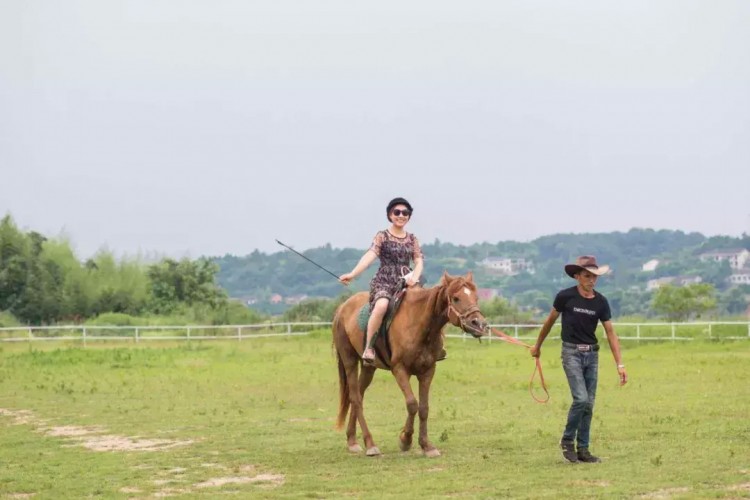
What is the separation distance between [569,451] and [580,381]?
2.47 ft

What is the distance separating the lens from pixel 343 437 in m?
15.3

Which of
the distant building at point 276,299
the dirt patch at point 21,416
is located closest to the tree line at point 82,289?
the dirt patch at point 21,416

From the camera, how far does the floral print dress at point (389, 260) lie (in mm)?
13297

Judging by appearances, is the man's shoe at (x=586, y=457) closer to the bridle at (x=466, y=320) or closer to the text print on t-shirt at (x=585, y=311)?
the text print on t-shirt at (x=585, y=311)

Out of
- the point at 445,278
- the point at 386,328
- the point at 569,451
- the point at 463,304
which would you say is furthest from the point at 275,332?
the point at 569,451

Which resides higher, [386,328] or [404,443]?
[386,328]

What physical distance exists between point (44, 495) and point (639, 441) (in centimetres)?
674

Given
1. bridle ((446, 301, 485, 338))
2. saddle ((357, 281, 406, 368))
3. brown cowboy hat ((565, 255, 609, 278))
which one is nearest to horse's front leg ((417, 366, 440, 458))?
saddle ((357, 281, 406, 368))

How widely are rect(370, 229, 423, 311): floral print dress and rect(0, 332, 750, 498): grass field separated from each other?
6.19 ft

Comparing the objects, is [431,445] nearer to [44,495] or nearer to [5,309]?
[44,495]

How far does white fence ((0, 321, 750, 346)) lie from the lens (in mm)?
35688

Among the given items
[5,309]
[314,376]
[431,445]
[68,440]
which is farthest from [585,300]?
[5,309]

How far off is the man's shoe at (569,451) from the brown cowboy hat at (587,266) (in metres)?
1.72

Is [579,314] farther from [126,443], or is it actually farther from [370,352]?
[126,443]
